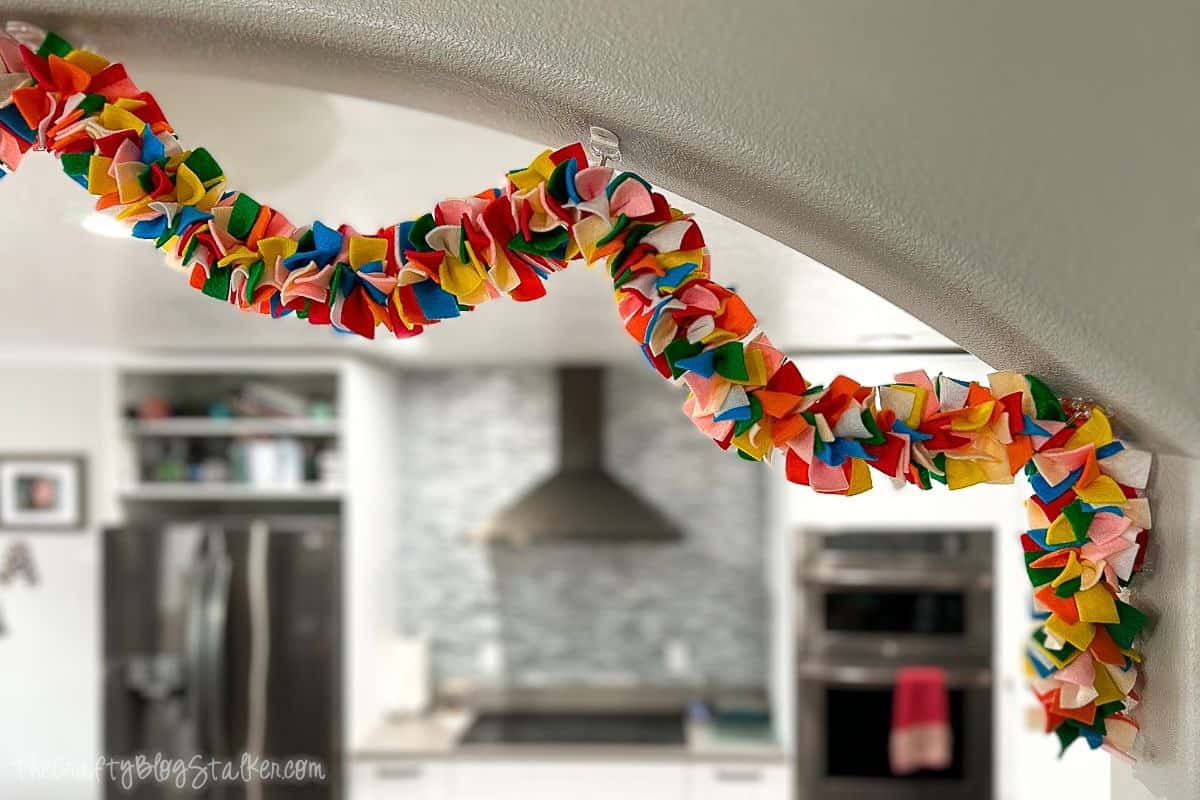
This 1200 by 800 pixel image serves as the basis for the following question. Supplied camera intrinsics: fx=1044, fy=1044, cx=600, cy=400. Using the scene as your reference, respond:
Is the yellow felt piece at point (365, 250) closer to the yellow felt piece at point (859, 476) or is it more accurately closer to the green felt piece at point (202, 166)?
the green felt piece at point (202, 166)

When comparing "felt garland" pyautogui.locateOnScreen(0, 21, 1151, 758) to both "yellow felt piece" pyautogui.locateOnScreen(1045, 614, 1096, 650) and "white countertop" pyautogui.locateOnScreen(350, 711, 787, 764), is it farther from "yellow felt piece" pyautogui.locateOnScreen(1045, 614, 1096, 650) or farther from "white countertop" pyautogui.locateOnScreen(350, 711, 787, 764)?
"white countertop" pyautogui.locateOnScreen(350, 711, 787, 764)

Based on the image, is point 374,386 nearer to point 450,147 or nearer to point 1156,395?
point 450,147

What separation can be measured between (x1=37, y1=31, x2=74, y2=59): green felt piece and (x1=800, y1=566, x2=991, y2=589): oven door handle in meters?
3.23

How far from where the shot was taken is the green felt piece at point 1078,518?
740mm

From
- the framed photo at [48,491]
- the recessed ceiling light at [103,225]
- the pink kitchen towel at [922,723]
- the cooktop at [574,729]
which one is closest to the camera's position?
the recessed ceiling light at [103,225]

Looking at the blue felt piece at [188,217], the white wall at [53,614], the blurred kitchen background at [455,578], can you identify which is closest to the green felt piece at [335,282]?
the blue felt piece at [188,217]

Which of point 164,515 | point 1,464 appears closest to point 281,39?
point 164,515

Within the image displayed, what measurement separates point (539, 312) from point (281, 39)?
1.95 m

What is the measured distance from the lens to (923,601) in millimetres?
3639

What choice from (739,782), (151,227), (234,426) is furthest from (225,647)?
(151,227)

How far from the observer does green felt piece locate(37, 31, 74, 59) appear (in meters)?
0.78

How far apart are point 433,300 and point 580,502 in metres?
3.55

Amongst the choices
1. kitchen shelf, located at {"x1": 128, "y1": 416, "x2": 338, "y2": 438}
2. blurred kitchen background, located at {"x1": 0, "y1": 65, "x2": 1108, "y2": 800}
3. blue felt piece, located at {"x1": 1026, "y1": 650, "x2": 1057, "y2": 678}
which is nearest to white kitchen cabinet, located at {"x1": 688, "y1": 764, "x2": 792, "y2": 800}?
blurred kitchen background, located at {"x1": 0, "y1": 65, "x2": 1108, "y2": 800}

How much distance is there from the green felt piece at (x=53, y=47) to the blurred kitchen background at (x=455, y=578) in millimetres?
1451
